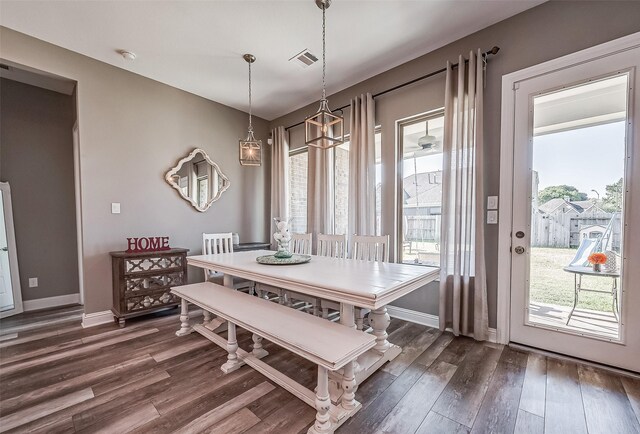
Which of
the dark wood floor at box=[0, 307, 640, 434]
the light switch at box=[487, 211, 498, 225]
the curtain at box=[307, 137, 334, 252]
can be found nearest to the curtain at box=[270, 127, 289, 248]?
the curtain at box=[307, 137, 334, 252]

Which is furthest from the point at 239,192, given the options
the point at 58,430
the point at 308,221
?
the point at 58,430

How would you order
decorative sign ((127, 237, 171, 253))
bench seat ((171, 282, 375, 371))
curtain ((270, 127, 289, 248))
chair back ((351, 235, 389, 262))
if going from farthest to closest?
curtain ((270, 127, 289, 248)) < decorative sign ((127, 237, 171, 253)) < chair back ((351, 235, 389, 262)) < bench seat ((171, 282, 375, 371))

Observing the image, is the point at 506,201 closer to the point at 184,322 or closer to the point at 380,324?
the point at 380,324

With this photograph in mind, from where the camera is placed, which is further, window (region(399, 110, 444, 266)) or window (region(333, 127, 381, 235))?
window (region(333, 127, 381, 235))

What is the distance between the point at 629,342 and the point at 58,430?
3717 millimetres

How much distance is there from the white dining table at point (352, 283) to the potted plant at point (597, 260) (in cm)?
124

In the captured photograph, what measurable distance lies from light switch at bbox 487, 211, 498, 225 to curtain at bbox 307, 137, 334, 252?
6.43ft

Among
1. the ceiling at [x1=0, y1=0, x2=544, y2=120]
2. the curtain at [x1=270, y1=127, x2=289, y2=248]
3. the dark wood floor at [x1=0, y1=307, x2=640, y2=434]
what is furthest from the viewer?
the curtain at [x1=270, y1=127, x2=289, y2=248]

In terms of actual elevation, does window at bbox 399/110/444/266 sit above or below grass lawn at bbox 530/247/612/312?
above

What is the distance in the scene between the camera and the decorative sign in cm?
303

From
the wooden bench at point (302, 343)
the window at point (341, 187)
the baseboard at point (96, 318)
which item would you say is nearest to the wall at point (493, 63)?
the window at point (341, 187)

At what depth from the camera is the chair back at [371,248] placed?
2.59 metres

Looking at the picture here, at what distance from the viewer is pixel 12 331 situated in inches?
107

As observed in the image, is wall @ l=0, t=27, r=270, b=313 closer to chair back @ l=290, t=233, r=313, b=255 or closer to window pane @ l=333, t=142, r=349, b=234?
chair back @ l=290, t=233, r=313, b=255
